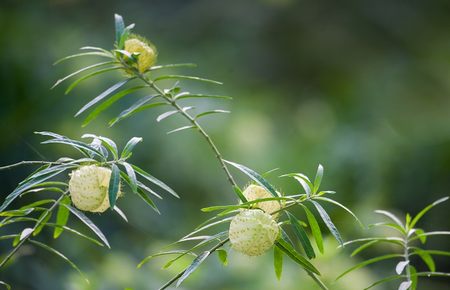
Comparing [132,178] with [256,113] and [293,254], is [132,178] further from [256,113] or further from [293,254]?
[256,113]

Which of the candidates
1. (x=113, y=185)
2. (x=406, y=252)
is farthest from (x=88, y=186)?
(x=406, y=252)

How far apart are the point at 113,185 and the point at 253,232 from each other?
101 mm

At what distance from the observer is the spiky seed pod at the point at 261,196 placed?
532 millimetres

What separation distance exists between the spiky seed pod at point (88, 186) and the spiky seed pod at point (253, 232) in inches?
3.9

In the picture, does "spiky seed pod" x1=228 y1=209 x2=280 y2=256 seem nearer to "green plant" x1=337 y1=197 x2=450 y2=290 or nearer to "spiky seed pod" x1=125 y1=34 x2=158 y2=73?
"green plant" x1=337 y1=197 x2=450 y2=290

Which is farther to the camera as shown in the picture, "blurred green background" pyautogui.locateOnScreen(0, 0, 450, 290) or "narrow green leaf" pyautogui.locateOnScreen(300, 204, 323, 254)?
"blurred green background" pyautogui.locateOnScreen(0, 0, 450, 290)

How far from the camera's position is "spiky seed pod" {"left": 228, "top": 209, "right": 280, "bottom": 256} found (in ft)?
1.63

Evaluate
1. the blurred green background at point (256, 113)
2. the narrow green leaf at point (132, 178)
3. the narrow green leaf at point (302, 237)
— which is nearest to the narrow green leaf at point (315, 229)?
the narrow green leaf at point (302, 237)

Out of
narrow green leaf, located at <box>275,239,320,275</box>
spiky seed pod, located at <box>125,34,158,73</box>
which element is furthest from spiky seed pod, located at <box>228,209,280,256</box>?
spiky seed pod, located at <box>125,34,158,73</box>

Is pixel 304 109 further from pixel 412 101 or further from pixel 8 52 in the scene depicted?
pixel 8 52

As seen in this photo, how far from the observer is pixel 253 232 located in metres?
0.49

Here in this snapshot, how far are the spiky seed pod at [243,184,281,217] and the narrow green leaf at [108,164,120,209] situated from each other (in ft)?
0.32

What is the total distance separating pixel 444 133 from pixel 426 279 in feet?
1.84

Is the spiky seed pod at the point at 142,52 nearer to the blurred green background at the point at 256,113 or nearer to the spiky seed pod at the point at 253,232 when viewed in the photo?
the spiky seed pod at the point at 253,232
